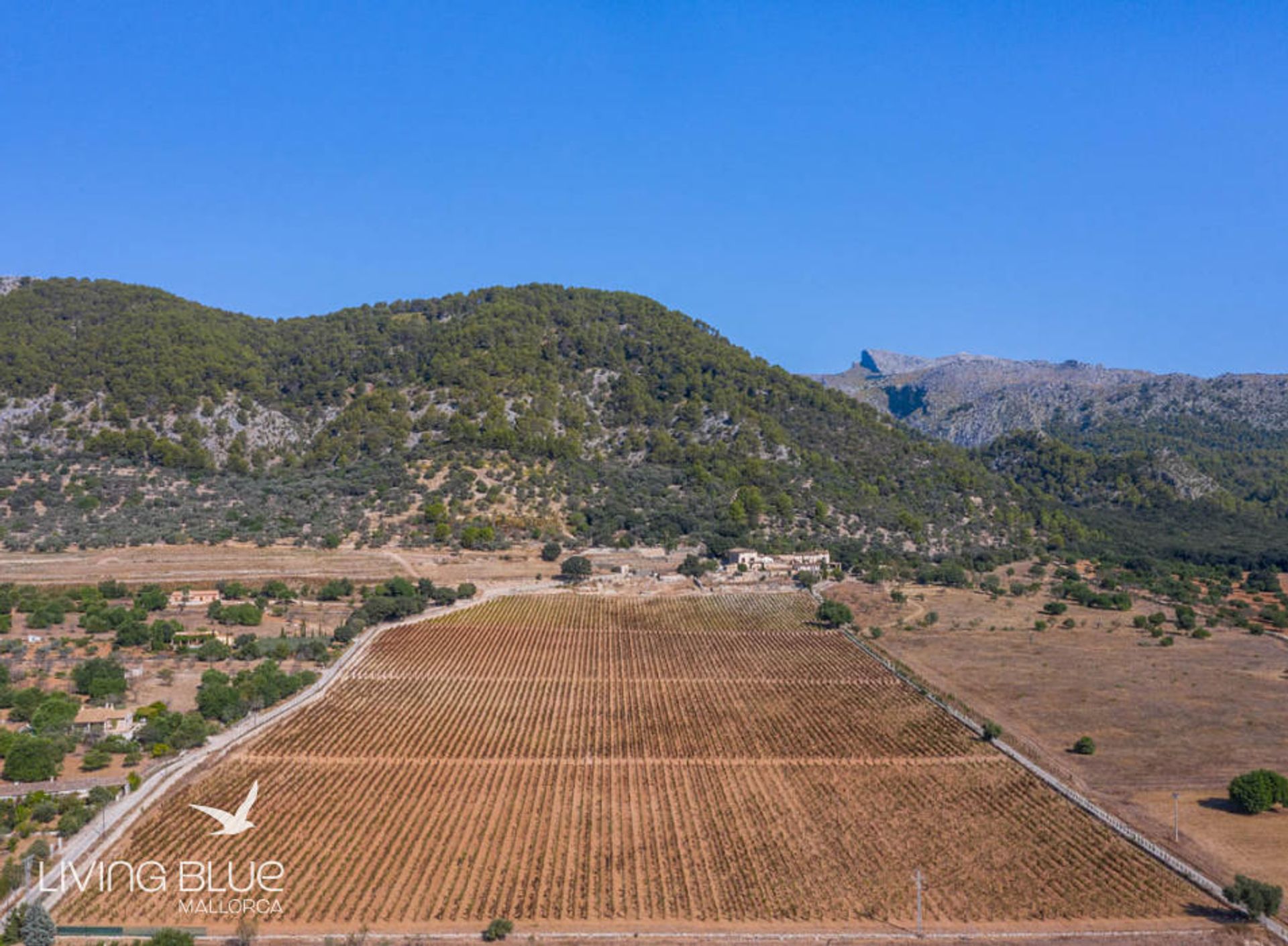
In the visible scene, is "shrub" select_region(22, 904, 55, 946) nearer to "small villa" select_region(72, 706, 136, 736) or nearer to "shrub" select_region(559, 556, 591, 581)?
"small villa" select_region(72, 706, 136, 736)

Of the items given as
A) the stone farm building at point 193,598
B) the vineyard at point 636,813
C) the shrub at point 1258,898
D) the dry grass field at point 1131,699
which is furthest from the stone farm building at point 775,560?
the shrub at point 1258,898

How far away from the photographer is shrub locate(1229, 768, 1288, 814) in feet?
118

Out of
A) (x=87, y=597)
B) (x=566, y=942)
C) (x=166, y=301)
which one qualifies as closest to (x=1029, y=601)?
(x=566, y=942)

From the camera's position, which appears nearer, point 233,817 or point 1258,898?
point 1258,898

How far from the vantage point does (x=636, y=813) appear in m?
35.8

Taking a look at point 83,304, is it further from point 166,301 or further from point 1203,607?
point 1203,607

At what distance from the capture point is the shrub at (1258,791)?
36.1 m

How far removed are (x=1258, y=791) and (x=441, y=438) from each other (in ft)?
327

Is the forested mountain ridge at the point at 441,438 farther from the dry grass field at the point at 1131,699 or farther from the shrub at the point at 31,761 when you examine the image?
the shrub at the point at 31,761

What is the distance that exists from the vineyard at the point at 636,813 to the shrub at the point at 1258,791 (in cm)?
661

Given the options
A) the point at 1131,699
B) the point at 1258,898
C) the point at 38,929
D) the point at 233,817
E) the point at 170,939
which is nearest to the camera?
the point at 170,939

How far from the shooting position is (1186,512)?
429 feet

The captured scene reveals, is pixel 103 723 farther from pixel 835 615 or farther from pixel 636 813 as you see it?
pixel 835 615

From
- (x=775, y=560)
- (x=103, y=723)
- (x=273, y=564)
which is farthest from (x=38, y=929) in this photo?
(x=775, y=560)
